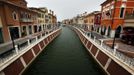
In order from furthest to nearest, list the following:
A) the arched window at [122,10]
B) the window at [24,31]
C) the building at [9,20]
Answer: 1. the window at [24,31]
2. the arched window at [122,10]
3. the building at [9,20]

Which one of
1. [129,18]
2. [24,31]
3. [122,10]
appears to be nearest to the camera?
[129,18]

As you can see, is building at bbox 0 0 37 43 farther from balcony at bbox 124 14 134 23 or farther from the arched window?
balcony at bbox 124 14 134 23

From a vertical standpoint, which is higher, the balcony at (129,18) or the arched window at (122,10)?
the arched window at (122,10)

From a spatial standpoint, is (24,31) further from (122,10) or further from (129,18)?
(129,18)

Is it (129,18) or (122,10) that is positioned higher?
(122,10)

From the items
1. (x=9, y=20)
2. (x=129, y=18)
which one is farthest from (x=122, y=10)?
(x=9, y=20)

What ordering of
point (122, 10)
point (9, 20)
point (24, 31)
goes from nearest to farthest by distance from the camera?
point (9, 20)
point (122, 10)
point (24, 31)

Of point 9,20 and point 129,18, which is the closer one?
point 9,20

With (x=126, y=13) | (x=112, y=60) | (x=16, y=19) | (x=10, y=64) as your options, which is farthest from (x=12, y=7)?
(x=126, y=13)

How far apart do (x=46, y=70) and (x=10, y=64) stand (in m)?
5.36

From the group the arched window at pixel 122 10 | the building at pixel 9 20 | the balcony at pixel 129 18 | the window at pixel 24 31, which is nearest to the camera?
the building at pixel 9 20

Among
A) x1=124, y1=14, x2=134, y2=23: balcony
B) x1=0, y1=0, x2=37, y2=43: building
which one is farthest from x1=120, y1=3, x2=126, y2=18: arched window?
x1=0, y1=0, x2=37, y2=43: building

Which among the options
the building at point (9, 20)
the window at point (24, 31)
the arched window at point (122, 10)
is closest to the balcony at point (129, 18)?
the arched window at point (122, 10)

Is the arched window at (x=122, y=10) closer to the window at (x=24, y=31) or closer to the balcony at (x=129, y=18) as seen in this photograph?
the balcony at (x=129, y=18)
